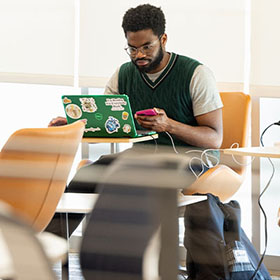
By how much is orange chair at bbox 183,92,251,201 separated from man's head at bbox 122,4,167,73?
284 mm

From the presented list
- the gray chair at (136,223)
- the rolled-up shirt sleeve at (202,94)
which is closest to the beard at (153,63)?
the rolled-up shirt sleeve at (202,94)

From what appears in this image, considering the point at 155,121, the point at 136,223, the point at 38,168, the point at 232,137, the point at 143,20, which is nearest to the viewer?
the point at 136,223

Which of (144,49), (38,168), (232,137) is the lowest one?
(232,137)

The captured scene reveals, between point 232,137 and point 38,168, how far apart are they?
131 cm

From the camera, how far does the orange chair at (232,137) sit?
69.0 inches

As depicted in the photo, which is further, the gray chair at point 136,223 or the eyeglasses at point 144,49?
the eyeglasses at point 144,49

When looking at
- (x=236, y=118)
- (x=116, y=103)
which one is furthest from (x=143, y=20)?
(x=236, y=118)

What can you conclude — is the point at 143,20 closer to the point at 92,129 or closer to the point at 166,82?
the point at 166,82

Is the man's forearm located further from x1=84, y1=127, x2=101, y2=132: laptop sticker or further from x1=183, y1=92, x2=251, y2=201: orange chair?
x1=84, y1=127, x2=101, y2=132: laptop sticker

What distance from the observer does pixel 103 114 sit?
1640mm

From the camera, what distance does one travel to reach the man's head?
5.65 ft

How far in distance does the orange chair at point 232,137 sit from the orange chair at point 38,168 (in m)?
0.62

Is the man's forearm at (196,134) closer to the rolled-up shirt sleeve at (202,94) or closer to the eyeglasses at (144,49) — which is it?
the rolled-up shirt sleeve at (202,94)

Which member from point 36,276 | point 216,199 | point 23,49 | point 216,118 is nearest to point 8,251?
point 36,276
